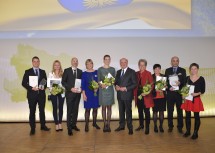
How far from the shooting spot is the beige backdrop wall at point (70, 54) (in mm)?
6699

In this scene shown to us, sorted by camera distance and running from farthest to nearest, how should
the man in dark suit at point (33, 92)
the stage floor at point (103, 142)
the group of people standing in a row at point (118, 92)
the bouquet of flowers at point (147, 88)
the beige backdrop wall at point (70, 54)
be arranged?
the beige backdrop wall at point (70, 54), the man in dark suit at point (33, 92), the group of people standing in a row at point (118, 92), the bouquet of flowers at point (147, 88), the stage floor at point (103, 142)

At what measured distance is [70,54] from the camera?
6746mm

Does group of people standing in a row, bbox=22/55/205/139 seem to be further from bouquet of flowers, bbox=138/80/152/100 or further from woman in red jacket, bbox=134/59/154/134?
bouquet of flowers, bbox=138/80/152/100

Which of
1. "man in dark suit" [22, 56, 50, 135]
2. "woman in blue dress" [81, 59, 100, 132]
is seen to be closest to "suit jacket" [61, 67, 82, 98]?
"woman in blue dress" [81, 59, 100, 132]

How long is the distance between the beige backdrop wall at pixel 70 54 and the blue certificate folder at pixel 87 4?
0.80 m

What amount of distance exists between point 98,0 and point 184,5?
7.46ft

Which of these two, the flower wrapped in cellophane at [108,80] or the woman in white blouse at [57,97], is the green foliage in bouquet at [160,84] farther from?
the woman in white blouse at [57,97]

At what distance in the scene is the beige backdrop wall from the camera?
22.0 feet

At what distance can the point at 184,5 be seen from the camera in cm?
673

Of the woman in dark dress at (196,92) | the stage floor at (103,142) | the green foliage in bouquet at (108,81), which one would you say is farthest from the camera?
the green foliage in bouquet at (108,81)

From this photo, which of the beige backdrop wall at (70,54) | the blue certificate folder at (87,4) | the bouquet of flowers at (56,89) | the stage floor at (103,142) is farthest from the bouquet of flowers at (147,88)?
the blue certificate folder at (87,4)

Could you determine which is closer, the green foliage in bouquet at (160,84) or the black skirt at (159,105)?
the green foliage in bouquet at (160,84)

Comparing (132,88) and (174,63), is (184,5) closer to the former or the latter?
(174,63)

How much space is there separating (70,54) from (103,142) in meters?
2.89
